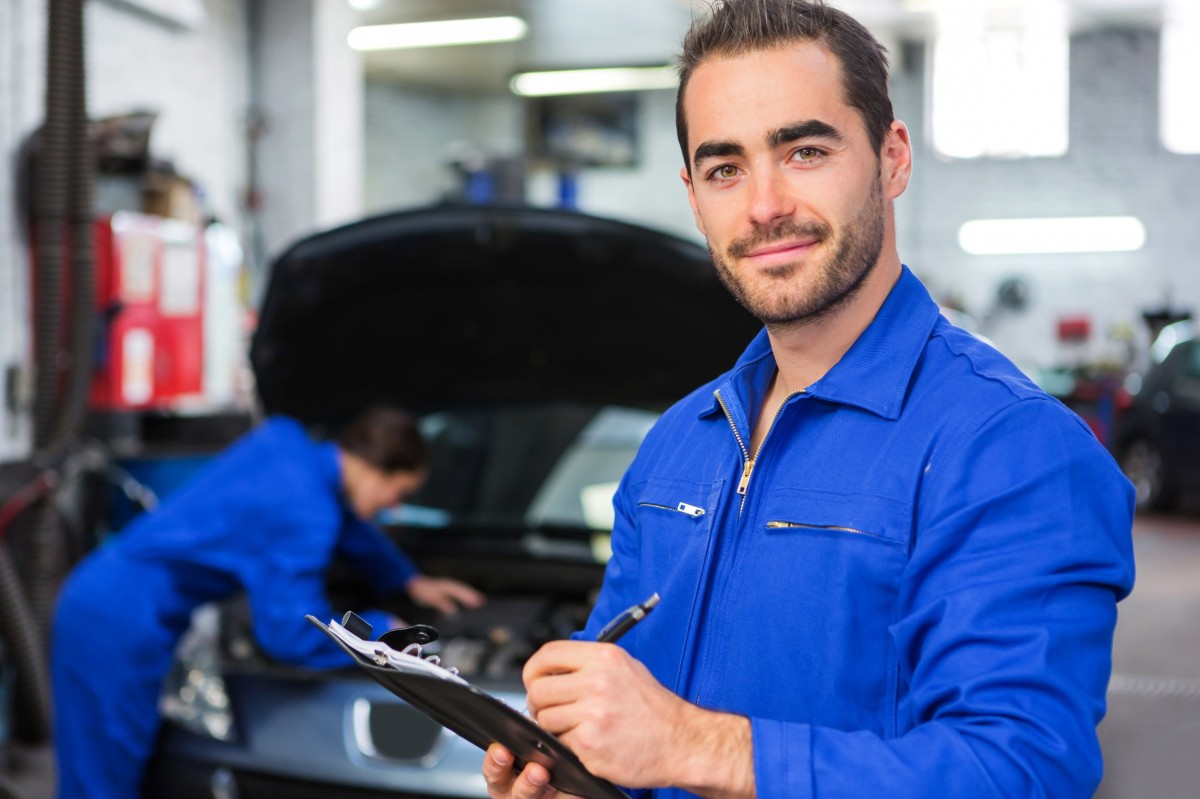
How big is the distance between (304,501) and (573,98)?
36.0 ft

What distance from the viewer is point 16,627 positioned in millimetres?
4141

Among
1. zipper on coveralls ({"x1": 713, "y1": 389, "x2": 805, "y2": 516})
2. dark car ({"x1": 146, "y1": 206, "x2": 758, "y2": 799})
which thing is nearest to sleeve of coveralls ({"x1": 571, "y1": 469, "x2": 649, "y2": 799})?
zipper on coveralls ({"x1": 713, "y1": 389, "x2": 805, "y2": 516})

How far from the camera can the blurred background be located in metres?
4.86

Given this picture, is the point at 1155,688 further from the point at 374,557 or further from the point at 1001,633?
the point at 1001,633

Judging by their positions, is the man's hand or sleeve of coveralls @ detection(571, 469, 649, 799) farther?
sleeve of coveralls @ detection(571, 469, 649, 799)

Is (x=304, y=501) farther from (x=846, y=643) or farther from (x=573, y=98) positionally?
(x=573, y=98)

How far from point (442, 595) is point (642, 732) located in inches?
84.2

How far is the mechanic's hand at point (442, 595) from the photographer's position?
3.18 m

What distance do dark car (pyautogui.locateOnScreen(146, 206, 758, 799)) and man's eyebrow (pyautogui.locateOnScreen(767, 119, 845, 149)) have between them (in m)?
1.23

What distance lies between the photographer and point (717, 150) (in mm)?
1343

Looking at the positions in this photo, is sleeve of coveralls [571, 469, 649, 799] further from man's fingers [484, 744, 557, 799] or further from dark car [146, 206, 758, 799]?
dark car [146, 206, 758, 799]

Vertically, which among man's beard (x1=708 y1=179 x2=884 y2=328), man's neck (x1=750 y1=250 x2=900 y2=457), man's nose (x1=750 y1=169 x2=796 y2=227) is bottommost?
man's neck (x1=750 y1=250 x2=900 y2=457)

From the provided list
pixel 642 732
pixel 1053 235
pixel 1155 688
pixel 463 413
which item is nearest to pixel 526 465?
pixel 463 413

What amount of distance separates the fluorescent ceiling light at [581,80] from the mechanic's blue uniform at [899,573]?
11760 mm
